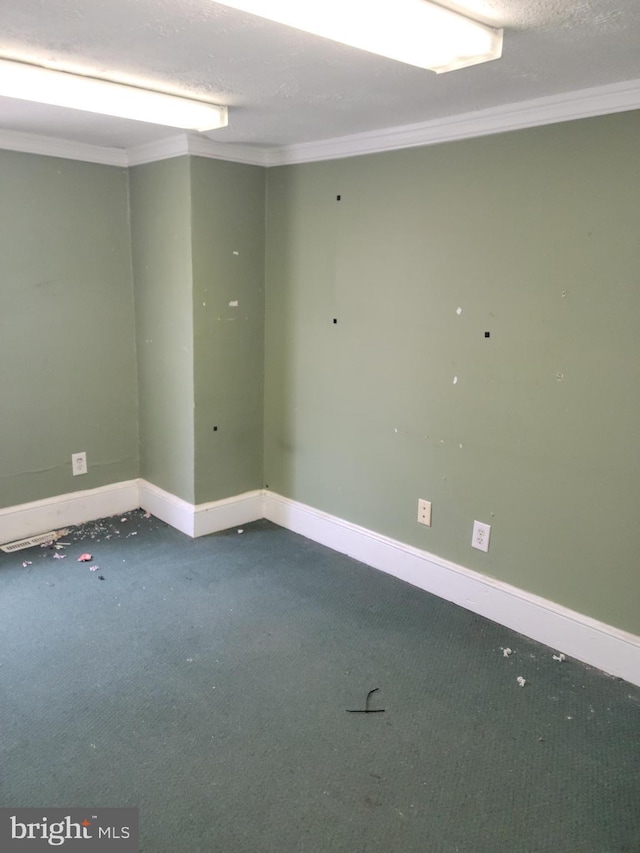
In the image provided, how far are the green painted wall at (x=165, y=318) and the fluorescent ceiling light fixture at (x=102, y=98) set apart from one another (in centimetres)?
56

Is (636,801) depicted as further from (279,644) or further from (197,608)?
(197,608)

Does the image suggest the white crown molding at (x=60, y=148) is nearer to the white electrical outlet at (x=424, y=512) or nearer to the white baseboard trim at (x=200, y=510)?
the white baseboard trim at (x=200, y=510)

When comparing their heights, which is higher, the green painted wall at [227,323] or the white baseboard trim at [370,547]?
the green painted wall at [227,323]

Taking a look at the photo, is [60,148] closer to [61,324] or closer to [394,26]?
[61,324]

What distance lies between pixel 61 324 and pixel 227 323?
0.85 metres

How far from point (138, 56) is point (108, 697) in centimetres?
199

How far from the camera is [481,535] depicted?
2562 millimetres

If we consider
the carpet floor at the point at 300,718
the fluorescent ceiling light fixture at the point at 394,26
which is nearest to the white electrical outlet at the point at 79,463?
the carpet floor at the point at 300,718

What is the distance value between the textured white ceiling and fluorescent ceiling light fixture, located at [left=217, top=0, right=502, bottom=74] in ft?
0.17

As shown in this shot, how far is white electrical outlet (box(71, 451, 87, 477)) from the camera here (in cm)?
334

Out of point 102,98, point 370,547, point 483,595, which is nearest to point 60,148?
point 102,98

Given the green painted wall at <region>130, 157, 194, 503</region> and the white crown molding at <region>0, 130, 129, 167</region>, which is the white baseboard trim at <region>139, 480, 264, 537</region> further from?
the white crown molding at <region>0, 130, 129, 167</region>

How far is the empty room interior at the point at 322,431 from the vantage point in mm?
1683

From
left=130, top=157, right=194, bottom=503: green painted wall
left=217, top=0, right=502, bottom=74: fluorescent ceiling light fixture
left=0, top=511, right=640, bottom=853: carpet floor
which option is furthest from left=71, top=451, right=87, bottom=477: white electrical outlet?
left=217, top=0, right=502, bottom=74: fluorescent ceiling light fixture
